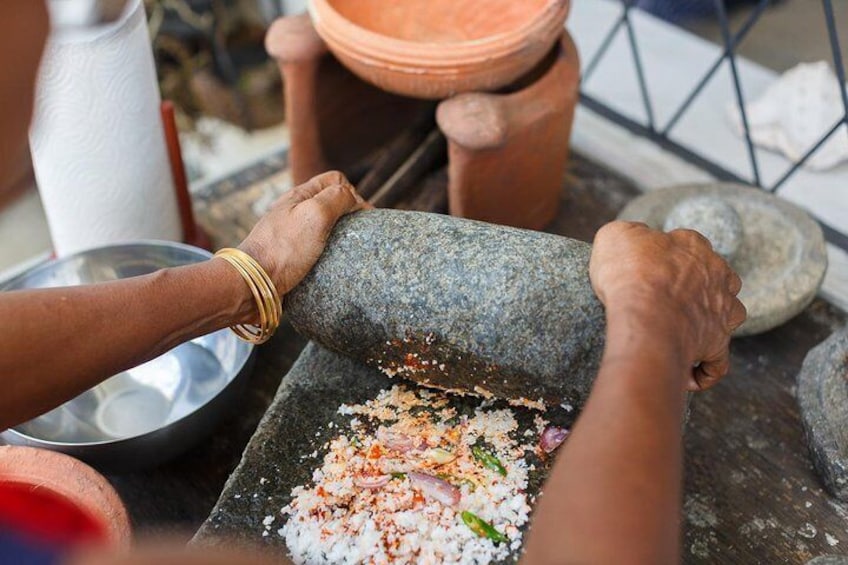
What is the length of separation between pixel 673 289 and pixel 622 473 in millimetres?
376

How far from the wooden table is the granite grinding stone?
13cm

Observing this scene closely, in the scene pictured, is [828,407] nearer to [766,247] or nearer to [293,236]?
[766,247]

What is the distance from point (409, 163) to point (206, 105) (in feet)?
6.37

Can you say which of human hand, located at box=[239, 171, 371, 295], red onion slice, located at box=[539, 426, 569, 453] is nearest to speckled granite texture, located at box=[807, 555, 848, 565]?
red onion slice, located at box=[539, 426, 569, 453]

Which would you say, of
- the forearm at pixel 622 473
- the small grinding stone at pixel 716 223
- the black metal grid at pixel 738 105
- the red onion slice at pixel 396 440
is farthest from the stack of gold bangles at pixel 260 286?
the black metal grid at pixel 738 105

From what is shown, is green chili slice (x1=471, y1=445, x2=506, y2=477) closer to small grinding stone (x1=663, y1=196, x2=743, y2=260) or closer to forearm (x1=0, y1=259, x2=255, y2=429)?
forearm (x1=0, y1=259, x2=255, y2=429)

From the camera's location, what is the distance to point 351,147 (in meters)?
2.54

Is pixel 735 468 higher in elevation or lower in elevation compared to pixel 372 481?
lower

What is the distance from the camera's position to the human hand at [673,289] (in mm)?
1304

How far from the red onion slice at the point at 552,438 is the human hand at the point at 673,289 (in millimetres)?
241

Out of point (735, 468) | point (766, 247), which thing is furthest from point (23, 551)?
point (766, 247)

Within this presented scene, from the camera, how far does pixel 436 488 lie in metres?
1.45

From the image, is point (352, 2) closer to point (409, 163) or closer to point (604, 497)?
point (409, 163)

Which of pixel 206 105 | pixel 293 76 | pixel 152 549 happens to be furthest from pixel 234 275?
pixel 206 105
